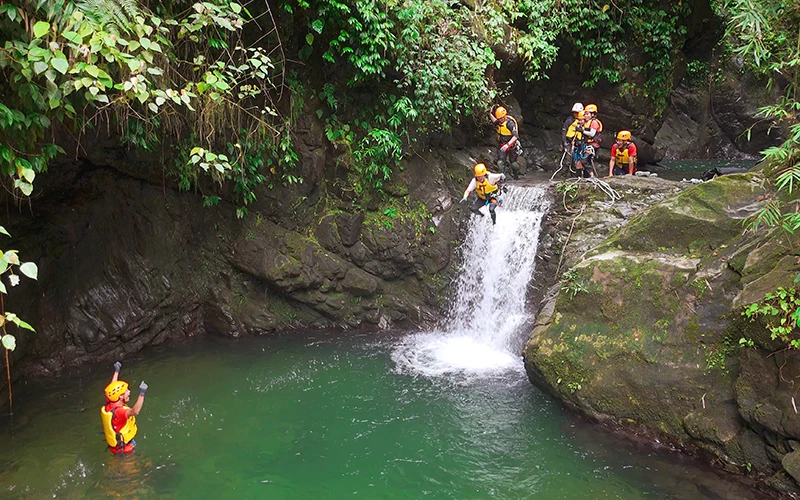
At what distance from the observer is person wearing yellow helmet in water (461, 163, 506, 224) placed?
9.59 m

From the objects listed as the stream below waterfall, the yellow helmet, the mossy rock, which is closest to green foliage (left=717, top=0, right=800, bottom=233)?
the mossy rock

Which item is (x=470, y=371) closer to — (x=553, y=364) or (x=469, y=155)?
(x=553, y=364)

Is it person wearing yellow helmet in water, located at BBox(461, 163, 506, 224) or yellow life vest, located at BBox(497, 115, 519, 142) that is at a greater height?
yellow life vest, located at BBox(497, 115, 519, 142)

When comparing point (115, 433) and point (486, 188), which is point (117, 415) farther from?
point (486, 188)

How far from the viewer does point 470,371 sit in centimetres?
859

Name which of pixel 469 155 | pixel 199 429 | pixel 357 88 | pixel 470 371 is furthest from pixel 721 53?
pixel 199 429

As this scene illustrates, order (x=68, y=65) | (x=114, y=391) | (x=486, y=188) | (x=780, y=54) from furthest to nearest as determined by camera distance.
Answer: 1. (x=486, y=188)
2. (x=114, y=391)
3. (x=780, y=54)
4. (x=68, y=65)

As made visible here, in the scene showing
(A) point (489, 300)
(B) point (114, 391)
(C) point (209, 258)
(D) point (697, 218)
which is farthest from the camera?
(A) point (489, 300)

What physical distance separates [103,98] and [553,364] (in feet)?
18.6

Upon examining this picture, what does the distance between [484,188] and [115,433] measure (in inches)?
260

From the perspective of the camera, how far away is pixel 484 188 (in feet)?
31.9

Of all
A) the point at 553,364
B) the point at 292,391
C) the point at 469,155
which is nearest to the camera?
the point at 553,364

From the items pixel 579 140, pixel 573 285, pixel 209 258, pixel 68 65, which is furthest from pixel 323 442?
pixel 579 140

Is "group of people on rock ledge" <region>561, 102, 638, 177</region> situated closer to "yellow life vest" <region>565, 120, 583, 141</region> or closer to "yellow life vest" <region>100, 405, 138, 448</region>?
"yellow life vest" <region>565, 120, 583, 141</region>
